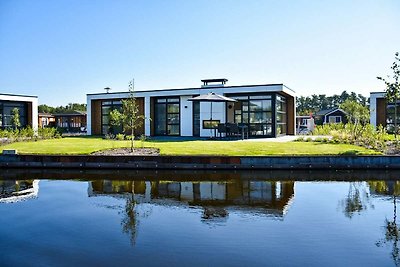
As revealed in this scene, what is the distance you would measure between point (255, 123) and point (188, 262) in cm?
2019

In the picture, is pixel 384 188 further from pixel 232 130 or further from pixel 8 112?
pixel 8 112

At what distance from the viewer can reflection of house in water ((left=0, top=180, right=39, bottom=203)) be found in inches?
395

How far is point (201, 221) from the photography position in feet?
25.6

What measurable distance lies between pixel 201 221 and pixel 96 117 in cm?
2473

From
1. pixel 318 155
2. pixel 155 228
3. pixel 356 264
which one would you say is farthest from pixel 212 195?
A: pixel 318 155

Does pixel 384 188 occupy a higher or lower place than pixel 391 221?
higher

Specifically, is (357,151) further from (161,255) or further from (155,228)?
(161,255)

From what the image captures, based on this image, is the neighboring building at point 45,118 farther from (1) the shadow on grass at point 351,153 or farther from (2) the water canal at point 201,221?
(1) the shadow on grass at point 351,153

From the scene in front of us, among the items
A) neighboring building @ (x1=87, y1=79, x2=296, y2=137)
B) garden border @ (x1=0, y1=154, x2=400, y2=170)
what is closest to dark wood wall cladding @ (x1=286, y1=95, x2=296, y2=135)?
neighboring building @ (x1=87, y1=79, x2=296, y2=137)

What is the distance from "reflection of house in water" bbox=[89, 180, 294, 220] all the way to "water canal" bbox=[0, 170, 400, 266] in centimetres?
3

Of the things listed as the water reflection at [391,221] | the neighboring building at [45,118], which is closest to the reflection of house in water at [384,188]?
the water reflection at [391,221]

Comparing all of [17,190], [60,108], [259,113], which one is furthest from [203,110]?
[60,108]

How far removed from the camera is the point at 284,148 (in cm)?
1659

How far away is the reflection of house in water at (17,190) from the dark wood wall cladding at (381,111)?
25.4 metres
